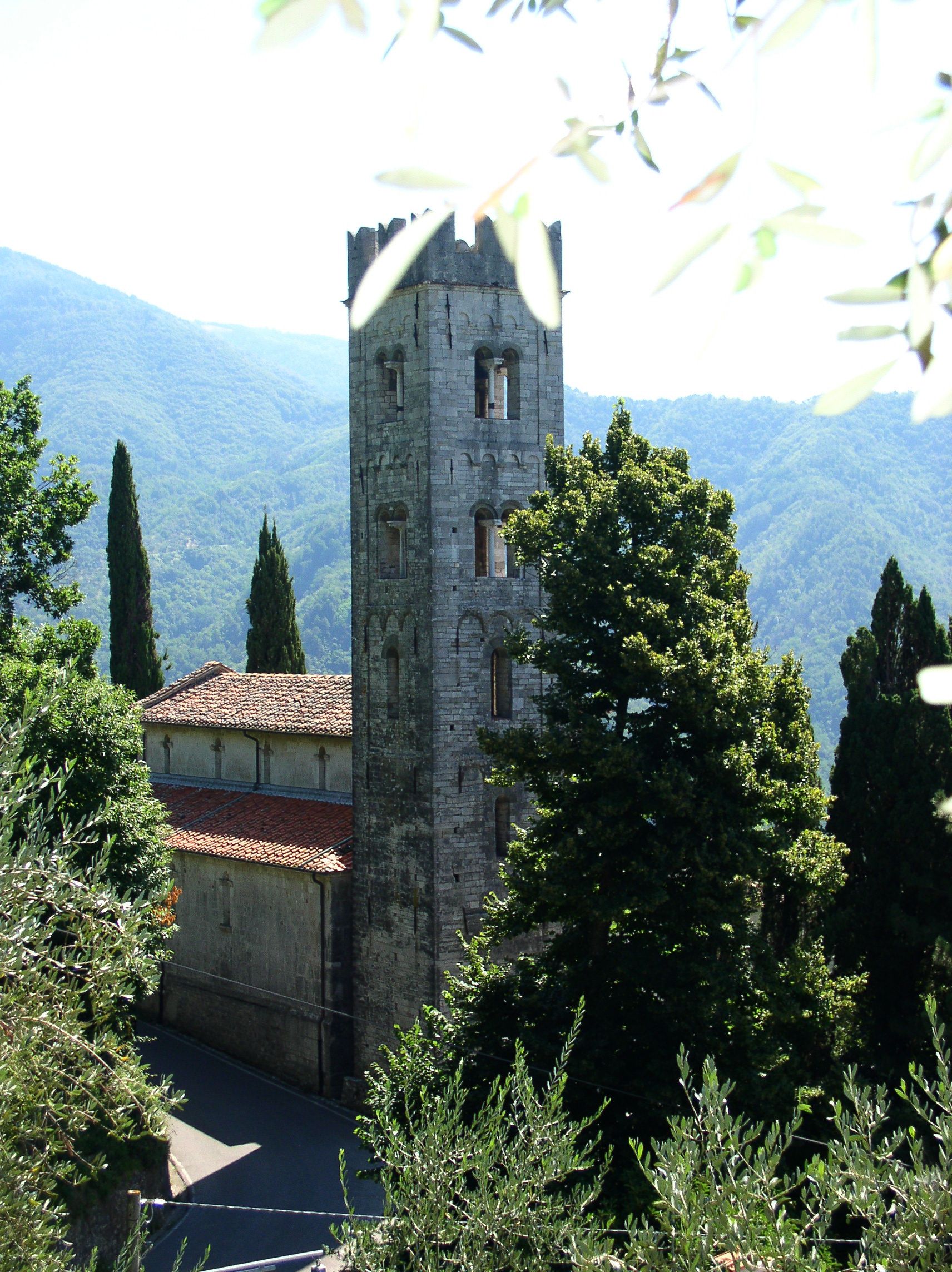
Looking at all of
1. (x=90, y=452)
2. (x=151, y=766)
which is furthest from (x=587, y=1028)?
(x=90, y=452)

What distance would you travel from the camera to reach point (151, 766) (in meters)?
33.9

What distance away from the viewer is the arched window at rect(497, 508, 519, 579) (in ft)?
78.8

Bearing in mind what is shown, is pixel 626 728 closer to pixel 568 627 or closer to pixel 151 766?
pixel 568 627

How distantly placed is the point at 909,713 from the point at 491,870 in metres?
8.08

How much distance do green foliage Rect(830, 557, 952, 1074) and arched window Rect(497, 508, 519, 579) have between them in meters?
6.31

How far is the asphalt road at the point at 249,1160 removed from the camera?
19172 millimetres

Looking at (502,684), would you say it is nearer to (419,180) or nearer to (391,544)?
(391,544)

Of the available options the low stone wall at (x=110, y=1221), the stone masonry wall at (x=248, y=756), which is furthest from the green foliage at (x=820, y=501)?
the low stone wall at (x=110, y=1221)

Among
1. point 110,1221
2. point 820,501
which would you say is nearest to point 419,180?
point 110,1221

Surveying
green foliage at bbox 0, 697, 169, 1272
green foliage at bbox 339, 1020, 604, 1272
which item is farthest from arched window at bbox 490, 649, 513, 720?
green foliage at bbox 0, 697, 169, 1272

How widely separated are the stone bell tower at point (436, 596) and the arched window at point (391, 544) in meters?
0.04

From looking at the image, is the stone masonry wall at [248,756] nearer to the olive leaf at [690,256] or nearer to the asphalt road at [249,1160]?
the asphalt road at [249,1160]

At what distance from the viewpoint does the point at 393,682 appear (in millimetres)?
24453

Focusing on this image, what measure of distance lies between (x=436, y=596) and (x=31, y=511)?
962 cm
